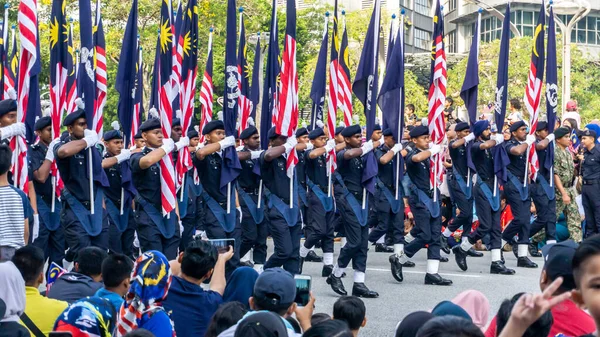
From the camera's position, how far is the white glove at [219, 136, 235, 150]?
36.2 ft

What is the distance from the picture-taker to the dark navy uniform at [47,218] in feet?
35.9

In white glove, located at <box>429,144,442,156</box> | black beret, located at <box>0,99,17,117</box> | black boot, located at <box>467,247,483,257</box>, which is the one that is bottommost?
black boot, located at <box>467,247,483,257</box>

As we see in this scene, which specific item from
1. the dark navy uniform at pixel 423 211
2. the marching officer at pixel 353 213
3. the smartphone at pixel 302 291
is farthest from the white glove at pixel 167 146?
the smartphone at pixel 302 291

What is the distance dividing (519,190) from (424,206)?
6.11ft

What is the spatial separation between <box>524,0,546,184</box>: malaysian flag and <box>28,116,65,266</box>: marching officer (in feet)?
20.7

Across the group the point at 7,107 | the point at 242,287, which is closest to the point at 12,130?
the point at 7,107

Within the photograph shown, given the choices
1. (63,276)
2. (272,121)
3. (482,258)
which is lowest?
(482,258)

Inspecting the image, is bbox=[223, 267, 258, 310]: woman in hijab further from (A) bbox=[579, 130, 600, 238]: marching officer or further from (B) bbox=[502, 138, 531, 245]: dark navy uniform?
(A) bbox=[579, 130, 600, 238]: marching officer

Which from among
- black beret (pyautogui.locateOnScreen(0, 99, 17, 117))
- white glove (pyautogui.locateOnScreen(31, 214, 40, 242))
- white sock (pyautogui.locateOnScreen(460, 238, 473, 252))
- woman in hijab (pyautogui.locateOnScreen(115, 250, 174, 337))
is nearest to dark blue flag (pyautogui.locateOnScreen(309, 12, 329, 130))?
white sock (pyautogui.locateOnScreen(460, 238, 473, 252))

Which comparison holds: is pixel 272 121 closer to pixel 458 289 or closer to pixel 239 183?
pixel 239 183

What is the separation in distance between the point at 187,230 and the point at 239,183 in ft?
2.83

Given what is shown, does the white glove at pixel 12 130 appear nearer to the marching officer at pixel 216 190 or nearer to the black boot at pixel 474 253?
the marching officer at pixel 216 190

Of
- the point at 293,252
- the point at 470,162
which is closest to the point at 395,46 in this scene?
the point at 470,162

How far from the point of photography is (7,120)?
9.94 m
